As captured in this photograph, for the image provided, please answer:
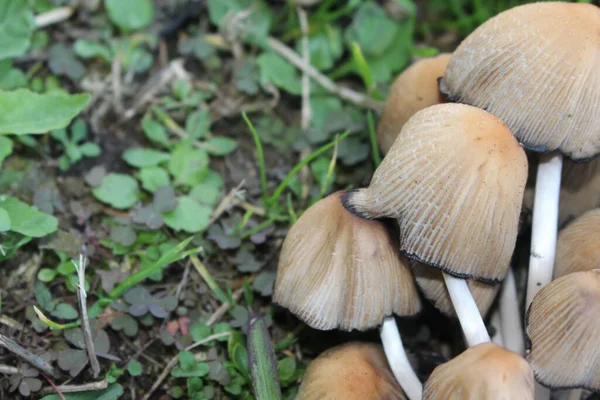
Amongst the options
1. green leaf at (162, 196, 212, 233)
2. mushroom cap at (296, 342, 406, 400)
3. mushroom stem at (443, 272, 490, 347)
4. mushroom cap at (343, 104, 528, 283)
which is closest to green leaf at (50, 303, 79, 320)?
green leaf at (162, 196, 212, 233)

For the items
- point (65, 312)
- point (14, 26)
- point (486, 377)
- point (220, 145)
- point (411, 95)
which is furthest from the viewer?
point (220, 145)

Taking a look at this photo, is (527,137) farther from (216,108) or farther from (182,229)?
(216,108)

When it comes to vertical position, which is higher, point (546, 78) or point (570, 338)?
point (546, 78)

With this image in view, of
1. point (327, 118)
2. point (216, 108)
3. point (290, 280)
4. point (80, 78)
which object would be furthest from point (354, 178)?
point (80, 78)

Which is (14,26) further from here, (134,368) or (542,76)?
(542,76)

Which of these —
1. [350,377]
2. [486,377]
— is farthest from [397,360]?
[486,377]

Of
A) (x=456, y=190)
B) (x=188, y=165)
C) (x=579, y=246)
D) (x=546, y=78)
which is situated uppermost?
(x=546, y=78)
